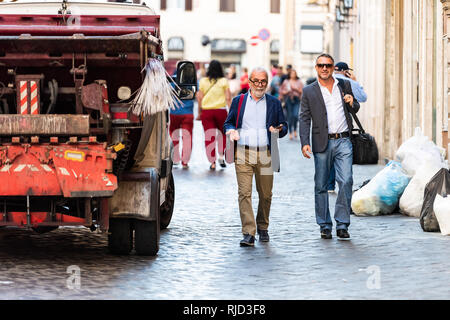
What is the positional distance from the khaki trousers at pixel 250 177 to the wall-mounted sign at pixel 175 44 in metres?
58.2

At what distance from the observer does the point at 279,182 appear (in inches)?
722

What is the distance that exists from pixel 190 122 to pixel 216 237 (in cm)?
897

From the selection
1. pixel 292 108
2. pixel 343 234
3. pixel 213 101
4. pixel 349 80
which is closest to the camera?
pixel 343 234

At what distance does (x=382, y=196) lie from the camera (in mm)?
13695

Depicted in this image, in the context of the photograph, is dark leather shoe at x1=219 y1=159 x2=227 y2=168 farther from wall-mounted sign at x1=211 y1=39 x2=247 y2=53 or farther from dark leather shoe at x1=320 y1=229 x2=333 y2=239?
wall-mounted sign at x1=211 y1=39 x2=247 y2=53

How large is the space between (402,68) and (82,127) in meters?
13.9

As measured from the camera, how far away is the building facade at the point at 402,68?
1803cm

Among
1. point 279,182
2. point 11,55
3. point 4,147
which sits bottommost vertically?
point 279,182

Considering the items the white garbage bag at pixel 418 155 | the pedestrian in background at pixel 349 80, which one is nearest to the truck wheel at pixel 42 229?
the pedestrian in background at pixel 349 80

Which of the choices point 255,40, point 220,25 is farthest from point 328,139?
point 220,25

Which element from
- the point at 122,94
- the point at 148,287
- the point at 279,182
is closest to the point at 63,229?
the point at 122,94

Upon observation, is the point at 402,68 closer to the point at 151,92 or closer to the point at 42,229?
the point at 42,229

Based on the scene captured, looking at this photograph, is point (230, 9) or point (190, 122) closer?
point (190, 122)

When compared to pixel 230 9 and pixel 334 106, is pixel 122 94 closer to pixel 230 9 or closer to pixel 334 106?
pixel 334 106
